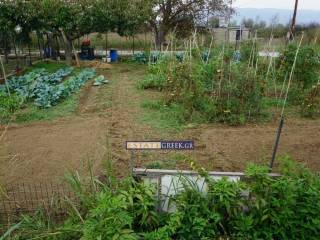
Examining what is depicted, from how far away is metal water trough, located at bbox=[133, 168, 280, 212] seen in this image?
269cm

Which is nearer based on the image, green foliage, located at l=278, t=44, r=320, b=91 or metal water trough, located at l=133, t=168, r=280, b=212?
metal water trough, located at l=133, t=168, r=280, b=212

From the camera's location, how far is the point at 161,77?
8.46 metres

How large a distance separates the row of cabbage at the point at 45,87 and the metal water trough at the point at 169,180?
3.86 meters

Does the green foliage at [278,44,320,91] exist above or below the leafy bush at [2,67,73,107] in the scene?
above

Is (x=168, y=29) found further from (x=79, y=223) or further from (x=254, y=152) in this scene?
(x=79, y=223)

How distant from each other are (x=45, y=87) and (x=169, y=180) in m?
5.95

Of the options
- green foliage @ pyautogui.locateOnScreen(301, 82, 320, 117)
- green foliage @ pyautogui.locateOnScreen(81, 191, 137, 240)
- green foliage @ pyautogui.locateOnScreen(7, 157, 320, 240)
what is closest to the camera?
green foliage @ pyautogui.locateOnScreen(81, 191, 137, 240)

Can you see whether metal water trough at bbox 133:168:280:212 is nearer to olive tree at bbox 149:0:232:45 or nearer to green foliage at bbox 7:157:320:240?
green foliage at bbox 7:157:320:240

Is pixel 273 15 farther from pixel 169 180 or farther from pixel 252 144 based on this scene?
pixel 169 180

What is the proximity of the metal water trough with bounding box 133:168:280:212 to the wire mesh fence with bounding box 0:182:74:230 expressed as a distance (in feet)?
2.34

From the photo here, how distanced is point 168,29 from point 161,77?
10348mm

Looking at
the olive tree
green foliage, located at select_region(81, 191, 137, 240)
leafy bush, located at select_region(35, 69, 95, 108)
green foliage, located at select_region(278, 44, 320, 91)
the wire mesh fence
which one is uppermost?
the olive tree

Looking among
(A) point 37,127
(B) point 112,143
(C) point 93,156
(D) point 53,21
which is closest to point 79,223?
(C) point 93,156

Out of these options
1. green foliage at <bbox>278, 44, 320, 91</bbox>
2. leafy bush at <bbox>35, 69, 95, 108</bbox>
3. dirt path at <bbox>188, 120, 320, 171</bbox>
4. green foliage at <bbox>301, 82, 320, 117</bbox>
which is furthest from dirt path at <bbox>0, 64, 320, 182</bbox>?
green foliage at <bbox>278, 44, 320, 91</bbox>
